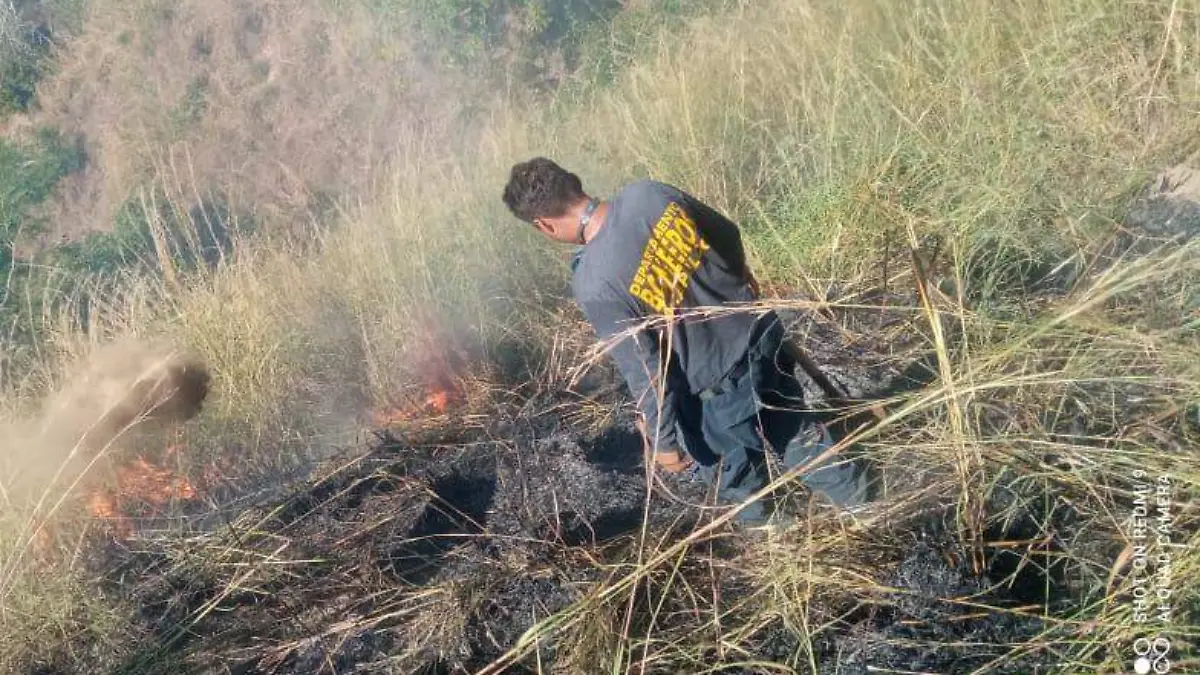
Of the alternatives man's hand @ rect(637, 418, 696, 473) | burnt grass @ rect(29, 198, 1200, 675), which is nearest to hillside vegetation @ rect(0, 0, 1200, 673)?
burnt grass @ rect(29, 198, 1200, 675)

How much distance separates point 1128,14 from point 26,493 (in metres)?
5.54

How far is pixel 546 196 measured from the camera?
9.55 feet

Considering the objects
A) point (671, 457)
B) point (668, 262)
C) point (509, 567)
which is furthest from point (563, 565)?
point (668, 262)

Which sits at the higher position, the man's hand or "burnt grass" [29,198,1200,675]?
the man's hand

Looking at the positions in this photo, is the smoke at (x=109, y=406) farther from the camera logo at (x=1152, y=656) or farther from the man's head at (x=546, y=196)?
the camera logo at (x=1152, y=656)

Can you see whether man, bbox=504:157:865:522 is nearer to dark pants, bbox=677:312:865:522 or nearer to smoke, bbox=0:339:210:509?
dark pants, bbox=677:312:865:522

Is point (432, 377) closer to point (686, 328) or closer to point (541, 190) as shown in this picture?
point (541, 190)

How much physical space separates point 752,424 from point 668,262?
683 millimetres

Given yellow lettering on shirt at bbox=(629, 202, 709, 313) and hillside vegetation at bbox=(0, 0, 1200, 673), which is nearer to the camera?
hillside vegetation at bbox=(0, 0, 1200, 673)

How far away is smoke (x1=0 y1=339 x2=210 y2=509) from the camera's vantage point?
4.83 m

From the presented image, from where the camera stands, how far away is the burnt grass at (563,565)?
7.79ft

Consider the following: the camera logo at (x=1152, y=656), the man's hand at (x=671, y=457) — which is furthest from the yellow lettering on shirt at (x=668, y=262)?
the camera logo at (x=1152, y=656)

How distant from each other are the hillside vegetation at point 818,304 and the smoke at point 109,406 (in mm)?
87

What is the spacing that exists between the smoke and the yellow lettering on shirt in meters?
3.20
